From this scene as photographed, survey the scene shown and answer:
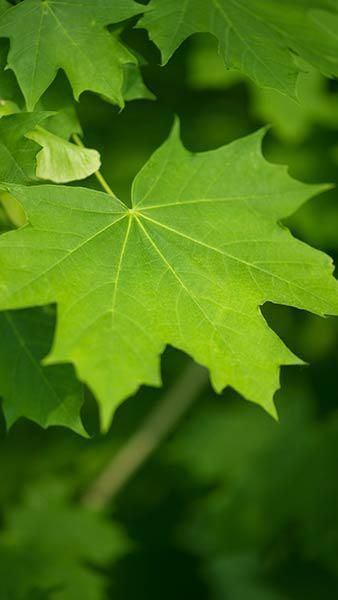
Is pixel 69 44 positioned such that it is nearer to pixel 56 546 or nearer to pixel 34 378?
pixel 34 378

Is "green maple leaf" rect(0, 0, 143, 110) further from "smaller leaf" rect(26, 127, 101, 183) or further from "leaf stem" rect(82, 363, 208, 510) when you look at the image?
"leaf stem" rect(82, 363, 208, 510)

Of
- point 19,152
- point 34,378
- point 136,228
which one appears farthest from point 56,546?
point 19,152

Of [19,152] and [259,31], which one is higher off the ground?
[259,31]

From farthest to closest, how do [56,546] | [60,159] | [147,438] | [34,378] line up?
[147,438] → [56,546] → [34,378] → [60,159]

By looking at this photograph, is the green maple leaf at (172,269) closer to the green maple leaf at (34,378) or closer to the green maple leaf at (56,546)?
the green maple leaf at (34,378)

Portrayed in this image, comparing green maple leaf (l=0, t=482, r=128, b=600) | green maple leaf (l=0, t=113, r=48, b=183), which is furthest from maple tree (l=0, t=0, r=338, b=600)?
green maple leaf (l=0, t=482, r=128, b=600)

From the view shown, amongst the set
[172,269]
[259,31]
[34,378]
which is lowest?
[34,378]

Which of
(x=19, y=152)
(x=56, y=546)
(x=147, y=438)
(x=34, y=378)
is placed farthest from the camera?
(x=147, y=438)
